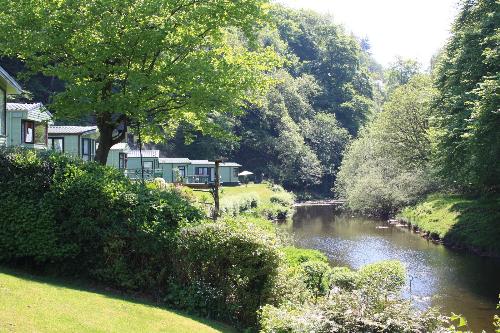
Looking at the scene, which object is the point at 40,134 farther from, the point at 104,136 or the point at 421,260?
the point at 421,260

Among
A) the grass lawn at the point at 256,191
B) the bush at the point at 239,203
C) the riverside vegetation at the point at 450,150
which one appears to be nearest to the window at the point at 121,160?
the bush at the point at 239,203

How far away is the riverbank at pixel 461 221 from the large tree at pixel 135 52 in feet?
64.0

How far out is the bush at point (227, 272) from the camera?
12109 millimetres

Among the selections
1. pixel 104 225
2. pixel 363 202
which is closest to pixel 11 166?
pixel 104 225

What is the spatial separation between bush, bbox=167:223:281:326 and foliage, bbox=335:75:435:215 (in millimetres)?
40771

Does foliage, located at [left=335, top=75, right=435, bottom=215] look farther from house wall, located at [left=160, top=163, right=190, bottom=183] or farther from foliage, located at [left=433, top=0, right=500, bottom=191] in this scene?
house wall, located at [left=160, top=163, right=190, bottom=183]

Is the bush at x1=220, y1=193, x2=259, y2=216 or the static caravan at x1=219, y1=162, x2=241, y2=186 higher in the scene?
the static caravan at x1=219, y1=162, x2=241, y2=186

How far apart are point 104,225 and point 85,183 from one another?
3.92 feet

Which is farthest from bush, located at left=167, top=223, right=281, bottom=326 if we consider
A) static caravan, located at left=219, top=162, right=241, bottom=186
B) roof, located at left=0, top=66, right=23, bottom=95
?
static caravan, located at left=219, top=162, right=241, bottom=186

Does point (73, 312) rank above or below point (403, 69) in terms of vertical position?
below

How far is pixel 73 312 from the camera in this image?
976 centimetres

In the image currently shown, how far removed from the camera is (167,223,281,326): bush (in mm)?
12109

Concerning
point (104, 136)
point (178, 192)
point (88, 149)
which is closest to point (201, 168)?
point (88, 149)

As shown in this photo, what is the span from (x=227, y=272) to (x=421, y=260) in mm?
20179
